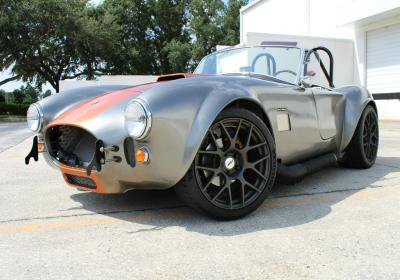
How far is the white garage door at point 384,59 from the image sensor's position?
14750 millimetres

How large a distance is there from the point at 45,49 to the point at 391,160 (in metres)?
29.0

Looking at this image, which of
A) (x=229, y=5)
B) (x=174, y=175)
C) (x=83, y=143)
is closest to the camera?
(x=174, y=175)

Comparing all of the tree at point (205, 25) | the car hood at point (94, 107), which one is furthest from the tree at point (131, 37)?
the car hood at point (94, 107)

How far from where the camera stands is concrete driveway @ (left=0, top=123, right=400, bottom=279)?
2.17m

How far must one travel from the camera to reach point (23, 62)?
29.2 meters

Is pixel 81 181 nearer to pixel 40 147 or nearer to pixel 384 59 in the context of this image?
pixel 40 147

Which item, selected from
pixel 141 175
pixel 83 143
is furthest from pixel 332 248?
pixel 83 143

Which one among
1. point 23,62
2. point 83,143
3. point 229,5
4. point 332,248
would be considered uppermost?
point 229,5

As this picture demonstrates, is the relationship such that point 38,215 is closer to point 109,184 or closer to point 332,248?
point 109,184

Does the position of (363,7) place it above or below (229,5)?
below

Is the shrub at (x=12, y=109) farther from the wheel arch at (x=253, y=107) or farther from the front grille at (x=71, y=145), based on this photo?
the wheel arch at (x=253, y=107)

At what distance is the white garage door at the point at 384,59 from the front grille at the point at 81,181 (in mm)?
14004

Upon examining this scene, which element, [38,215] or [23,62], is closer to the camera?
[38,215]

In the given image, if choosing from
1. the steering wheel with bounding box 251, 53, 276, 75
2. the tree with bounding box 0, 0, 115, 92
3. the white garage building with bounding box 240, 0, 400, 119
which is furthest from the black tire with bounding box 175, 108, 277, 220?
the tree with bounding box 0, 0, 115, 92
